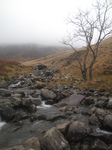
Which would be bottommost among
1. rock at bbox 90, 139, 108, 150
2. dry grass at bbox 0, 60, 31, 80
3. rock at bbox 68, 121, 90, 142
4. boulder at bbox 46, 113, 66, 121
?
boulder at bbox 46, 113, 66, 121

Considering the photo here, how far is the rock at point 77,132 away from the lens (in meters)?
6.38

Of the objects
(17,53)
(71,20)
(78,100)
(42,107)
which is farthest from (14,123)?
(17,53)

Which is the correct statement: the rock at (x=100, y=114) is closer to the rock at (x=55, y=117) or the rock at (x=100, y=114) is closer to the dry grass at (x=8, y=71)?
the rock at (x=55, y=117)

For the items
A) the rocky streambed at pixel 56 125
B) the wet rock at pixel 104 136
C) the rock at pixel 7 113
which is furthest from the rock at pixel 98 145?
the rock at pixel 7 113

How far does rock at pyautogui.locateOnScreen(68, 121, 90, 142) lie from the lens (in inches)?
251

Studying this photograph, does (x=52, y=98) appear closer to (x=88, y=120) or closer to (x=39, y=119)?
(x=39, y=119)

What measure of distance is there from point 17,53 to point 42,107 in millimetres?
178818

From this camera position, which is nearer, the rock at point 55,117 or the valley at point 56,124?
the valley at point 56,124

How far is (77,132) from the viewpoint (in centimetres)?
651

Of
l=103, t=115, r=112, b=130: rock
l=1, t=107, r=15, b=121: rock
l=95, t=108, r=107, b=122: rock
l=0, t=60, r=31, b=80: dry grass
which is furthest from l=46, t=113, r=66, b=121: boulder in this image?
l=0, t=60, r=31, b=80: dry grass

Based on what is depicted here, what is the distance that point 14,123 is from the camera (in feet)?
A: 27.7

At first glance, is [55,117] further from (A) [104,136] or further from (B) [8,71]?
(B) [8,71]

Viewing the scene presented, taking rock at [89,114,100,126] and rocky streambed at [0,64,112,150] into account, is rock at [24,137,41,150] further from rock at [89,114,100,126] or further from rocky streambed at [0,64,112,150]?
rock at [89,114,100,126]

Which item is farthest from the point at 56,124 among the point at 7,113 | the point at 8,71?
the point at 8,71
